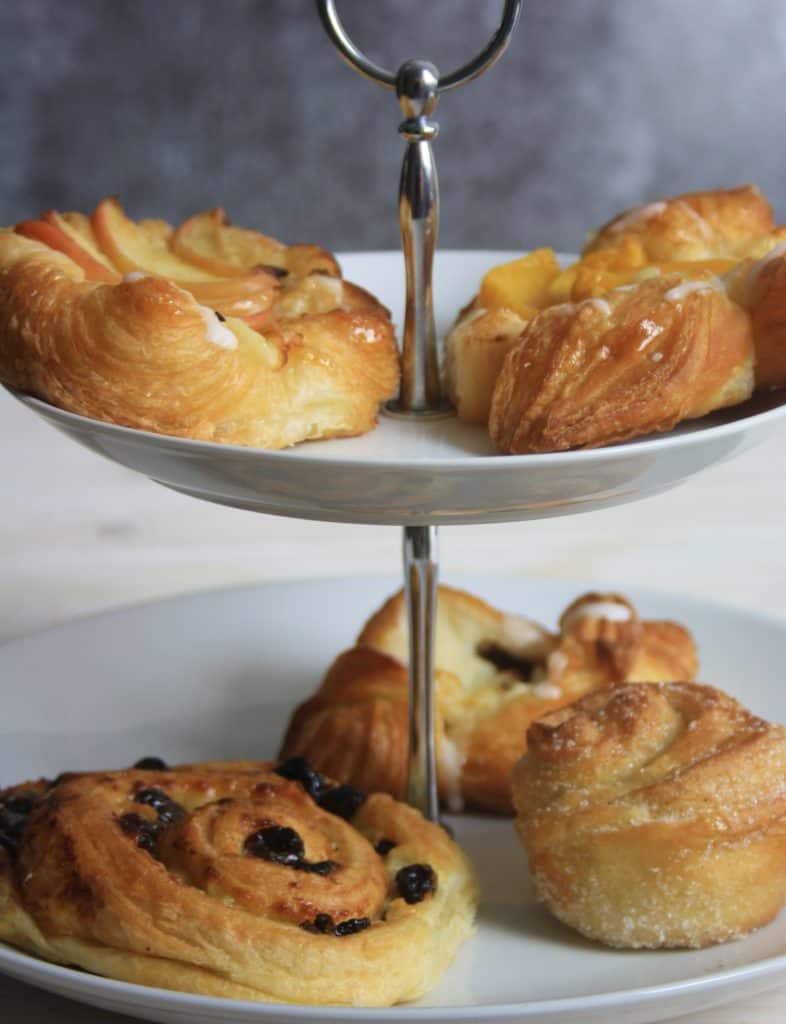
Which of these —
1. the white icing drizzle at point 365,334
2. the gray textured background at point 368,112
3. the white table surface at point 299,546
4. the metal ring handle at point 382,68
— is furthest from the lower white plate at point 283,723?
the gray textured background at point 368,112

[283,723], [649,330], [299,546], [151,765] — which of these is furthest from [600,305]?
[299,546]

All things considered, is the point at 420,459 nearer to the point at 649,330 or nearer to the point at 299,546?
the point at 649,330

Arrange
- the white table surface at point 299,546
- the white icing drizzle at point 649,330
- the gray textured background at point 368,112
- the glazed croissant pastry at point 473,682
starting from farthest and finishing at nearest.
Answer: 1. the gray textured background at point 368,112
2. the white table surface at point 299,546
3. the glazed croissant pastry at point 473,682
4. the white icing drizzle at point 649,330

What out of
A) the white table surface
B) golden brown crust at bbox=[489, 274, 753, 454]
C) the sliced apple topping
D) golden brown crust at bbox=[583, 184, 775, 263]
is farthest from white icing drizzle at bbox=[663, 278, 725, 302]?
the white table surface

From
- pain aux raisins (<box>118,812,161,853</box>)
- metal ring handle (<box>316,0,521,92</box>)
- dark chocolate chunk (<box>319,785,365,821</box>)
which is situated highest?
metal ring handle (<box>316,0,521,92</box>)

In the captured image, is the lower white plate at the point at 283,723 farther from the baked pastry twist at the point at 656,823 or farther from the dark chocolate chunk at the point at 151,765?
the dark chocolate chunk at the point at 151,765

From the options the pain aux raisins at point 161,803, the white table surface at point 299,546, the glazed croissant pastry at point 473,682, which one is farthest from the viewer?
the white table surface at point 299,546

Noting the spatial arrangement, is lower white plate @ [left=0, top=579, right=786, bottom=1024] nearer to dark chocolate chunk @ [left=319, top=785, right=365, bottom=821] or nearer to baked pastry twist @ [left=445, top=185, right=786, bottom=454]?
dark chocolate chunk @ [left=319, top=785, right=365, bottom=821]
